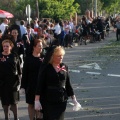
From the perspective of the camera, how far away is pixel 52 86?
602 centimetres

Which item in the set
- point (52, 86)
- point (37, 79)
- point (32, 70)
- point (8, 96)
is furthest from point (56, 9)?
point (52, 86)

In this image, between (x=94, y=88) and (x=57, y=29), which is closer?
(x=94, y=88)

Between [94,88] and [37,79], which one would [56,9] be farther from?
[37,79]

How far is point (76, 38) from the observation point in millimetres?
30000

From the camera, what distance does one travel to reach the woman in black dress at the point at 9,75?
25.9ft

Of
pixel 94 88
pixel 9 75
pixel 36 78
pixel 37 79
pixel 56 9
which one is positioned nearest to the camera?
pixel 37 79

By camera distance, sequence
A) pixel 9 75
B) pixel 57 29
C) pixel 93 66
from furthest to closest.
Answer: pixel 57 29
pixel 93 66
pixel 9 75

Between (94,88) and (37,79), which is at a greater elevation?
(37,79)

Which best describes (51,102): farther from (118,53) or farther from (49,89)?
(118,53)

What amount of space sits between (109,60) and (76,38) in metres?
9.89

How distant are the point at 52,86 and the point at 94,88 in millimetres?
6668

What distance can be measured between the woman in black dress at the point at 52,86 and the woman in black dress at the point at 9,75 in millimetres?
1941

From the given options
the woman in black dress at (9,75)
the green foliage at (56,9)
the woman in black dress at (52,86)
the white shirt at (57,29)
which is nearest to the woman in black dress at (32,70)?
the woman in black dress at (9,75)

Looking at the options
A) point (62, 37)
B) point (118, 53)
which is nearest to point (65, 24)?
point (62, 37)
